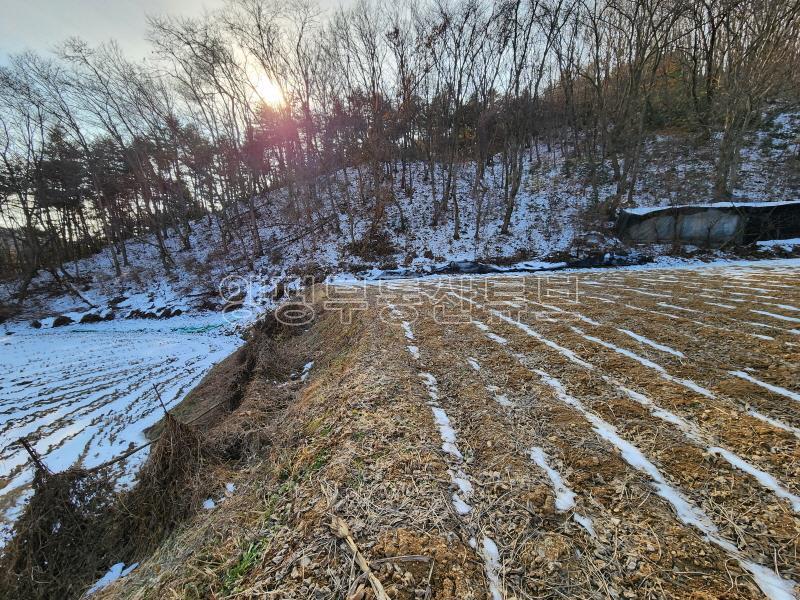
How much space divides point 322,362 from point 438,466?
347cm

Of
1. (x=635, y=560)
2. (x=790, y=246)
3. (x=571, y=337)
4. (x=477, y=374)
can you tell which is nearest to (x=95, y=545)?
(x=477, y=374)

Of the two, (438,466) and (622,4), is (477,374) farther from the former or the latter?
(622,4)

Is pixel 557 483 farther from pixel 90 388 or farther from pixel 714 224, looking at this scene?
pixel 714 224

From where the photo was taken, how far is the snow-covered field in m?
4.67

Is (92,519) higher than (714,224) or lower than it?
lower

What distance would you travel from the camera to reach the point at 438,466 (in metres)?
2.25

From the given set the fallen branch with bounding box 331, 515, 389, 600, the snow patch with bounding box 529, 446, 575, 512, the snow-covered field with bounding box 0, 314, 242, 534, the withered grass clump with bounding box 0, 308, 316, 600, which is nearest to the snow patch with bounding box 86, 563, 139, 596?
the withered grass clump with bounding box 0, 308, 316, 600

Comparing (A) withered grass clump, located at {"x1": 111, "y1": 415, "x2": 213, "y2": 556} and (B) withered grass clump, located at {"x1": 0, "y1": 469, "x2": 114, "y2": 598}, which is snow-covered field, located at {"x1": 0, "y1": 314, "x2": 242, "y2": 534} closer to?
(B) withered grass clump, located at {"x1": 0, "y1": 469, "x2": 114, "y2": 598}

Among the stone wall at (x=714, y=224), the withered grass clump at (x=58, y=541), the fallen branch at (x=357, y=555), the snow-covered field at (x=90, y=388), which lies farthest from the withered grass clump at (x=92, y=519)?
the stone wall at (x=714, y=224)

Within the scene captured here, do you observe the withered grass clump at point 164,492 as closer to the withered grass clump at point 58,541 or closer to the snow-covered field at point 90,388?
the withered grass clump at point 58,541

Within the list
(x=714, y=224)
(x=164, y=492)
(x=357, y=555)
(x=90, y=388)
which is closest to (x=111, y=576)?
(x=164, y=492)

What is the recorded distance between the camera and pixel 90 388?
6.94m

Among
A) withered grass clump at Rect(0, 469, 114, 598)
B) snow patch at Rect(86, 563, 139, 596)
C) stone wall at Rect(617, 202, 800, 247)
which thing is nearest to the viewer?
snow patch at Rect(86, 563, 139, 596)

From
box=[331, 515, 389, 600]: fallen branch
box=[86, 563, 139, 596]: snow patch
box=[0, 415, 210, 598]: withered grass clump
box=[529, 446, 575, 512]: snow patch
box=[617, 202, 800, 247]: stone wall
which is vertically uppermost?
box=[617, 202, 800, 247]: stone wall
